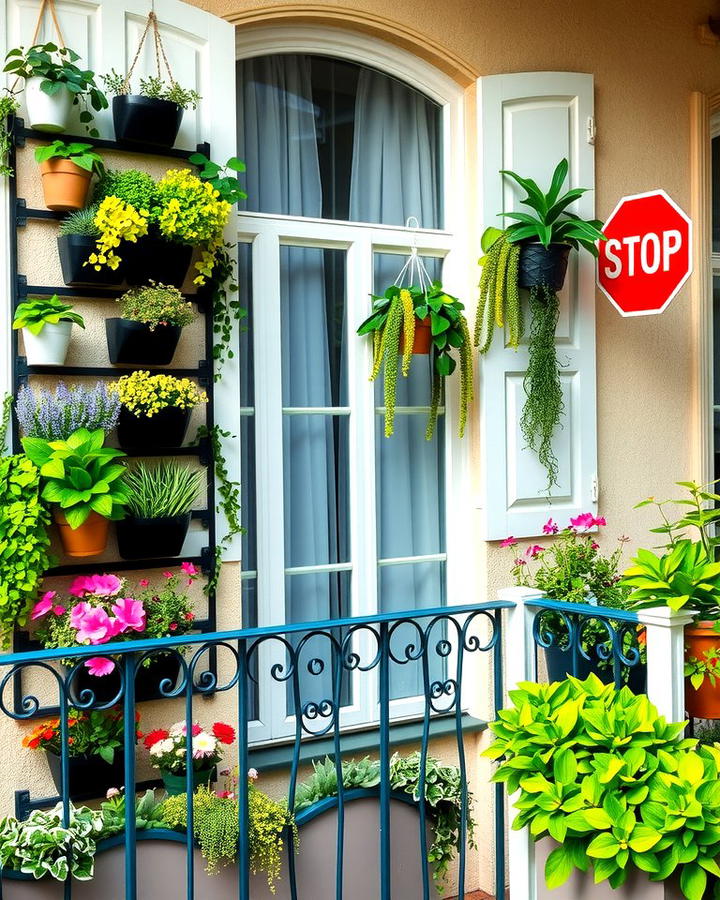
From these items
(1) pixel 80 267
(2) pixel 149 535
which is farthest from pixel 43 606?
(1) pixel 80 267

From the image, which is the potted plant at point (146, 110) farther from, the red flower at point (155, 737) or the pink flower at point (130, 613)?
the red flower at point (155, 737)

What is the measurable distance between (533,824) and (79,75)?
2.33 metres

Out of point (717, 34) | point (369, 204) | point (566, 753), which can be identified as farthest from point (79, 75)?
point (717, 34)

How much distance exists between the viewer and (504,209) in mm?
3814

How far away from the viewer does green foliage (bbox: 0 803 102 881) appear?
99.3 inches

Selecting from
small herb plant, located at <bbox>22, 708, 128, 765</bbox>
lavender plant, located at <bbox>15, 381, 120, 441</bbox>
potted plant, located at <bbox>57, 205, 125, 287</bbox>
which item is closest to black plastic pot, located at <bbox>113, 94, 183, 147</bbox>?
potted plant, located at <bbox>57, 205, 125, 287</bbox>

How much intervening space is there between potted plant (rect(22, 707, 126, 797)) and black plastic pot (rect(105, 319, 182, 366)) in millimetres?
1036

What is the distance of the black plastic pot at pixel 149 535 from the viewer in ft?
9.87

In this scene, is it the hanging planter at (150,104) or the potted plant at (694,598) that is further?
the hanging planter at (150,104)

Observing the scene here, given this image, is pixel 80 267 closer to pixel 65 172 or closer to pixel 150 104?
pixel 65 172

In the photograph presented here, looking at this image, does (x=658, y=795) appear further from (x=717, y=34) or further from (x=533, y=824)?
(x=717, y=34)

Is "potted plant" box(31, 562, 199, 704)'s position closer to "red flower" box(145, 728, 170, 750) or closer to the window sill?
"red flower" box(145, 728, 170, 750)

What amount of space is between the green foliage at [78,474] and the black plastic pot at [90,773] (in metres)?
0.67

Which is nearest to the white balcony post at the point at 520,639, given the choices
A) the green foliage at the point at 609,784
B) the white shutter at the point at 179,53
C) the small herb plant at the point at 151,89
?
the green foliage at the point at 609,784
